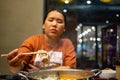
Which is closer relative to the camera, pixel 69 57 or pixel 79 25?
pixel 69 57

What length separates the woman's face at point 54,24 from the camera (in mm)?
1821

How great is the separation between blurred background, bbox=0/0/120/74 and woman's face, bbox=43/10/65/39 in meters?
1.16

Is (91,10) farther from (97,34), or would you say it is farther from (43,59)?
(43,59)

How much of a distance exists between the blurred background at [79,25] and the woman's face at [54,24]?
3.79ft

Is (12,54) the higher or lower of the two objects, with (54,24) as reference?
lower

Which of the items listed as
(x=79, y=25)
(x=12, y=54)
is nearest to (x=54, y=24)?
(x=12, y=54)

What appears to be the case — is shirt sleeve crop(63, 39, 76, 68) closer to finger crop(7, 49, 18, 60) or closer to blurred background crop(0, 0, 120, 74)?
finger crop(7, 49, 18, 60)

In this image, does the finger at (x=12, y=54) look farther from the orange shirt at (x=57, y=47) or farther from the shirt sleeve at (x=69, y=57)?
the shirt sleeve at (x=69, y=57)

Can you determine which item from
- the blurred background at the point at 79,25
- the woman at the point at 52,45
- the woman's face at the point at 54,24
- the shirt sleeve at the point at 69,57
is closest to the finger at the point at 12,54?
the woman at the point at 52,45

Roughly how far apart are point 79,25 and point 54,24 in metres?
1.46

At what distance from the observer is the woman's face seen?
1821mm

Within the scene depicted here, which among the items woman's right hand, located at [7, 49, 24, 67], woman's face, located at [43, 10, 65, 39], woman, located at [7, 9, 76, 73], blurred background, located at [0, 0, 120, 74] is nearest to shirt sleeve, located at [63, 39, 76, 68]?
woman, located at [7, 9, 76, 73]

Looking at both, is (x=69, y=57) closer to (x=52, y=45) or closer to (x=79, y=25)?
(x=52, y=45)

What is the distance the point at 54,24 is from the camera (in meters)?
1.82
